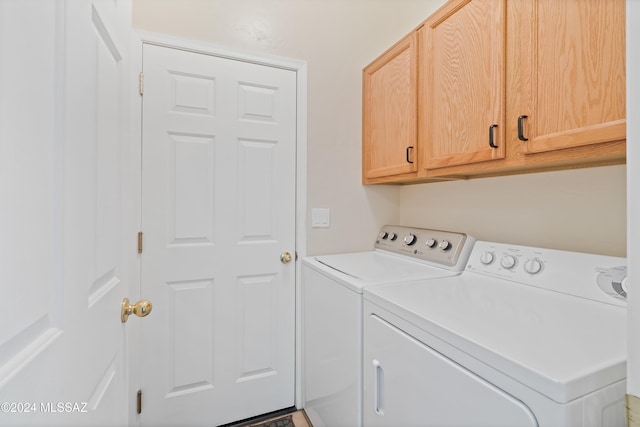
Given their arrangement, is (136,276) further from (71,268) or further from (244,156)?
(71,268)

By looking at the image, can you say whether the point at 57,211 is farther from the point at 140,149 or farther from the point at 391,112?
the point at 391,112

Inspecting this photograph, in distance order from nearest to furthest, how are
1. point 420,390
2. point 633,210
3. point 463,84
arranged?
1. point 633,210
2. point 420,390
3. point 463,84

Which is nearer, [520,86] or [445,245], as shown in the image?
[520,86]

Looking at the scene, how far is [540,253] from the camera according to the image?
1136 millimetres

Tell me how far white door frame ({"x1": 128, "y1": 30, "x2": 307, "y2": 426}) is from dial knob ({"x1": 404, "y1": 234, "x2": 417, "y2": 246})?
1.99 ft

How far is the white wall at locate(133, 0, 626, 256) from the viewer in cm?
135

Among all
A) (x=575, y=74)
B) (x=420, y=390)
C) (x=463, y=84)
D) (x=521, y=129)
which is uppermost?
(x=463, y=84)

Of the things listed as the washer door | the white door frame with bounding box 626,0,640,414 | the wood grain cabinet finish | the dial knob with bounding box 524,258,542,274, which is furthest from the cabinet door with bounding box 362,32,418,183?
the white door frame with bounding box 626,0,640,414

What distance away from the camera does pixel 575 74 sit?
34.9 inches

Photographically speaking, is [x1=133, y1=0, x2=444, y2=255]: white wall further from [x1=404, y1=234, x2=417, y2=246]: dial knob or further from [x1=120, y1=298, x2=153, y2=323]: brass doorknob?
[x1=120, y1=298, x2=153, y2=323]: brass doorknob

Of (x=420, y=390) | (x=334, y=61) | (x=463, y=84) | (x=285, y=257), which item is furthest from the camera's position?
(x=334, y=61)

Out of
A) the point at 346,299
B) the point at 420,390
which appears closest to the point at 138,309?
the point at 346,299

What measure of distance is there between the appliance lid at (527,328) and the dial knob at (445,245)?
0.29 m

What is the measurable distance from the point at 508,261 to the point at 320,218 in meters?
1.02
